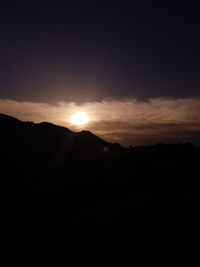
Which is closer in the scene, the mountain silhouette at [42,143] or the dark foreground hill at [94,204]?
the dark foreground hill at [94,204]

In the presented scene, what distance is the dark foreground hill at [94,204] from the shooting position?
7590 millimetres

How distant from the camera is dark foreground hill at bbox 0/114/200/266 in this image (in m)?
7.59

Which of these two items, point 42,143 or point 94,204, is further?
point 42,143

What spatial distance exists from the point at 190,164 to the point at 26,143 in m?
18.9

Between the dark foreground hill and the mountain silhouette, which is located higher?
the mountain silhouette

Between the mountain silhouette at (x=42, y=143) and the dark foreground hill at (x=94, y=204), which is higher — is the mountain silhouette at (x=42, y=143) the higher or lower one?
the higher one

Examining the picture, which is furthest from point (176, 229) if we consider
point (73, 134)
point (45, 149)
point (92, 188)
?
point (73, 134)

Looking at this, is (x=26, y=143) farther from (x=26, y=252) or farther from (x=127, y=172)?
(x=26, y=252)

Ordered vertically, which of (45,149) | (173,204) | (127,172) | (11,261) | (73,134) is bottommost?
(11,261)

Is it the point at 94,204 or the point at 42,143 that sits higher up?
the point at 42,143

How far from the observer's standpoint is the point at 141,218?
1026cm

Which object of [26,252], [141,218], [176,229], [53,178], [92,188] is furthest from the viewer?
[53,178]

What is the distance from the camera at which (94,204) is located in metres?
13.4

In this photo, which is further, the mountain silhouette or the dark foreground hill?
the mountain silhouette
